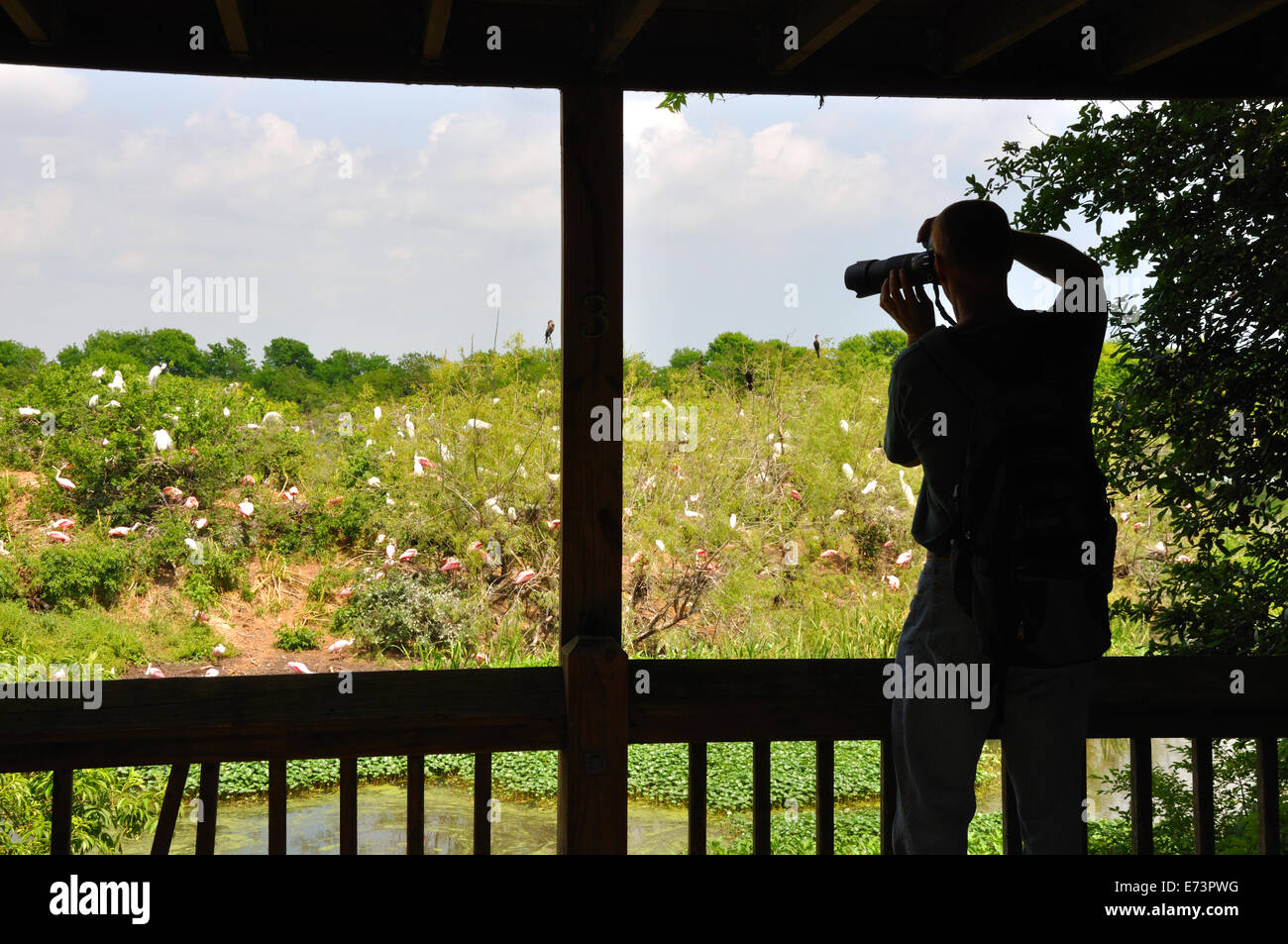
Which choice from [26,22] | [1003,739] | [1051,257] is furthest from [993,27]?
[26,22]

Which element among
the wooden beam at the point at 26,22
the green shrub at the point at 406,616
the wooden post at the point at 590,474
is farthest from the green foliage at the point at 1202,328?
the green shrub at the point at 406,616

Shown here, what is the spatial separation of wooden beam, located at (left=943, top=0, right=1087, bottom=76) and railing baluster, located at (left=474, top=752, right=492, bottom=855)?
1334 mm

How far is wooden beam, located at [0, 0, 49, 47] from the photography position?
138 cm

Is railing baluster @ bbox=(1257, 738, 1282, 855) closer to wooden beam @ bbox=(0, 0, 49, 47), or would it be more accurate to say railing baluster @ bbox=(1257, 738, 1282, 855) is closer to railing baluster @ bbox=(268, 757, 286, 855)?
railing baluster @ bbox=(268, 757, 286, 855)

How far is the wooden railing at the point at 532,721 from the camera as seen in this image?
1.44m

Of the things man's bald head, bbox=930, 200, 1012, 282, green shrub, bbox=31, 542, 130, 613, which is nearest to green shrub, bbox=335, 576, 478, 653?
green shrub, bbox=31, 542, 130, 613

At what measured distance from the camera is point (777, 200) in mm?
10555

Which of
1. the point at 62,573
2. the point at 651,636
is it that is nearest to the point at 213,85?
the point at 62,573

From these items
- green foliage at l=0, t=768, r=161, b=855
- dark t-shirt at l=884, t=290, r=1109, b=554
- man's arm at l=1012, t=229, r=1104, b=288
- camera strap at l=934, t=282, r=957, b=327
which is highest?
man's arm at l=1012, t=229, r=1104, b=288

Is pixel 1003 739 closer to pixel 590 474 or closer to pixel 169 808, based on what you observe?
pixel 590 474

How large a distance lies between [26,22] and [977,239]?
1334 mm

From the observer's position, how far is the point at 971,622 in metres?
1.31

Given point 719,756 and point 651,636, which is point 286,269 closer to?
point 651,636
